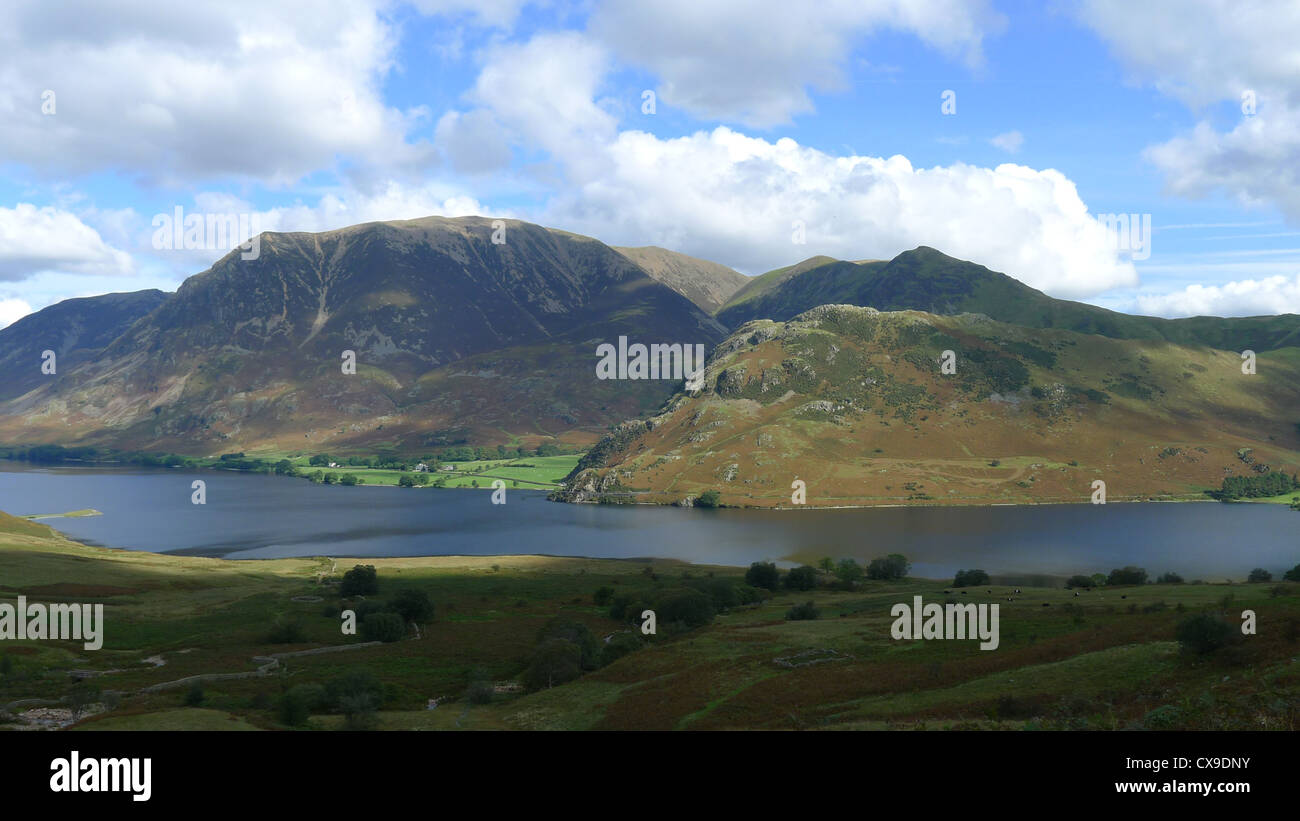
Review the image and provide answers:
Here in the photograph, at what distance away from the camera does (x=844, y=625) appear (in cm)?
7775

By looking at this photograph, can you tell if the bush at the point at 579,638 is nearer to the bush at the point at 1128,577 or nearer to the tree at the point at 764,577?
the tree at the point at 764,577

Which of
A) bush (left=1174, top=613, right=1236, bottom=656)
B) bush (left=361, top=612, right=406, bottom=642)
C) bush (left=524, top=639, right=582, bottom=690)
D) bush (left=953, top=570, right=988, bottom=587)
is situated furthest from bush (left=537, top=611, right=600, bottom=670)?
bush (left=953, top=570, right=988, bottom=587)

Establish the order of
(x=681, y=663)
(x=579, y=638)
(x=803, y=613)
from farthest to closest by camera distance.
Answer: (x=803, y=613), (x=579, y=638), (x=681, y=663)

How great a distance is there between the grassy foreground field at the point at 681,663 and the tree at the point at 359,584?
2.23 m

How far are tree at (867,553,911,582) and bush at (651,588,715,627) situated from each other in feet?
147

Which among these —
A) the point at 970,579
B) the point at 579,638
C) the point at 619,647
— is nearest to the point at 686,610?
the point at 619,647

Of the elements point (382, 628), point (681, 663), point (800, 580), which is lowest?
point (382, 628)

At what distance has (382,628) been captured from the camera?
9425 cm

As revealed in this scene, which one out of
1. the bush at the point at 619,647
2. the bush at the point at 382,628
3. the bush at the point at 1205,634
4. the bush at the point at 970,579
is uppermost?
the bush at the point at 1205,634

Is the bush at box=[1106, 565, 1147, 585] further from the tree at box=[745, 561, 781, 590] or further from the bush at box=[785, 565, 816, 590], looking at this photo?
the tree at box=[745, 561, 781, 590]

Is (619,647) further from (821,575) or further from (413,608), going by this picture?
(821,575)

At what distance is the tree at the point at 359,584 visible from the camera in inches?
4771

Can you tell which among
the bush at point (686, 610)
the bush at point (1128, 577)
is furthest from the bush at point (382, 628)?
the bush at point (1128, 577)

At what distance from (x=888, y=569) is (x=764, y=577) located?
73.1 ft
